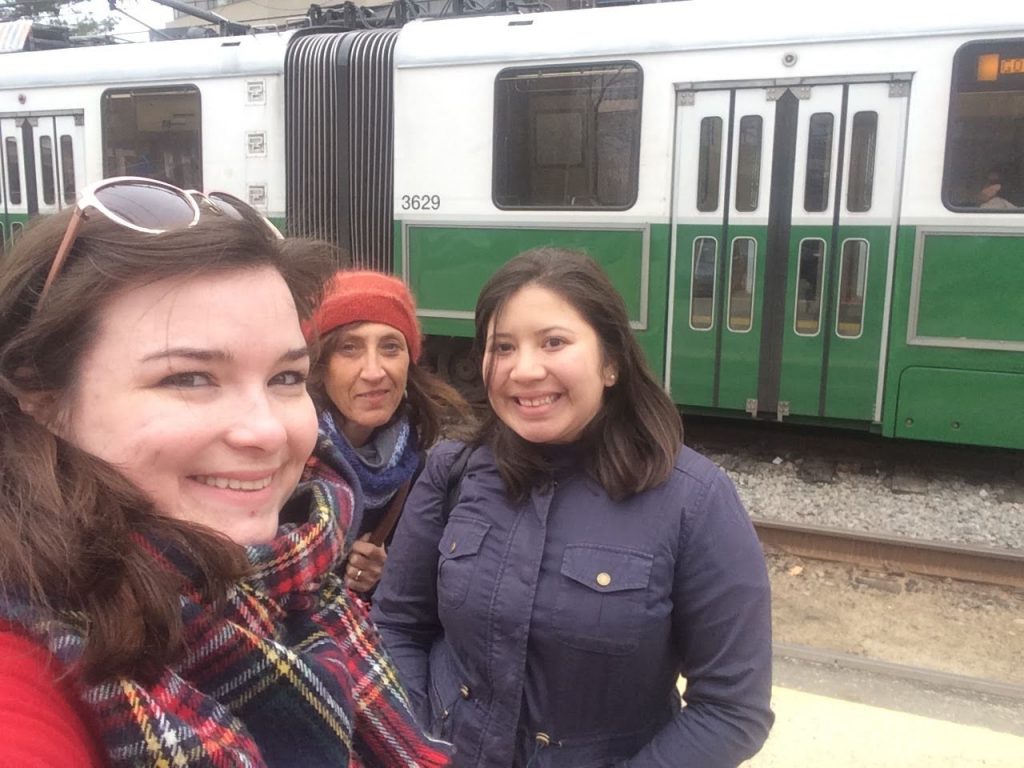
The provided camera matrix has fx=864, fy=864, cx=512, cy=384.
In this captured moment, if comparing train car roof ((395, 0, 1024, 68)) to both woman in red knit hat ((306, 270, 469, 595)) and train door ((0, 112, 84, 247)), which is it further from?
woman in red knit hat ((306, 270, 469, 595))

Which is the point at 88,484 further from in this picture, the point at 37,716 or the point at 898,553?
the point at 898,553

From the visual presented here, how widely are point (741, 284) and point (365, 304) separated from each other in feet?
13.5

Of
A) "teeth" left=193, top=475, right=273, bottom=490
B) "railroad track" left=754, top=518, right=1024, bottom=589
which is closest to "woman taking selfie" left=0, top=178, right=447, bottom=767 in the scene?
"teeth" left=193, top=475, right=273, bottom=490

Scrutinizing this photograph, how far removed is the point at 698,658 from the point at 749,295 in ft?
15.0

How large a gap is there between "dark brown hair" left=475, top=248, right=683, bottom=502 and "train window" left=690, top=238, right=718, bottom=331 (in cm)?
421

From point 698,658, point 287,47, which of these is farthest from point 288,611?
Answer: point 287,47

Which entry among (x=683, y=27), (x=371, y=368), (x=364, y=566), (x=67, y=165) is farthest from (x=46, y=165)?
(x=364, y=566)

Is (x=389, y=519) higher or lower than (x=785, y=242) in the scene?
lower

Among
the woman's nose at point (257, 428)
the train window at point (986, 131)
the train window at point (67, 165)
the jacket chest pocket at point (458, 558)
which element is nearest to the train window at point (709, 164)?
the train window at point (986, 131)

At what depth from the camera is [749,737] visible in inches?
62.5

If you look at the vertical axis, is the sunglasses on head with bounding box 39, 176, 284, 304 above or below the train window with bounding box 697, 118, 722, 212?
below

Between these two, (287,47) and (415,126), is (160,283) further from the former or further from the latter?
(287,47)

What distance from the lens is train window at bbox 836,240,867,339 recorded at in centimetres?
562

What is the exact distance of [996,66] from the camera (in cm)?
517
